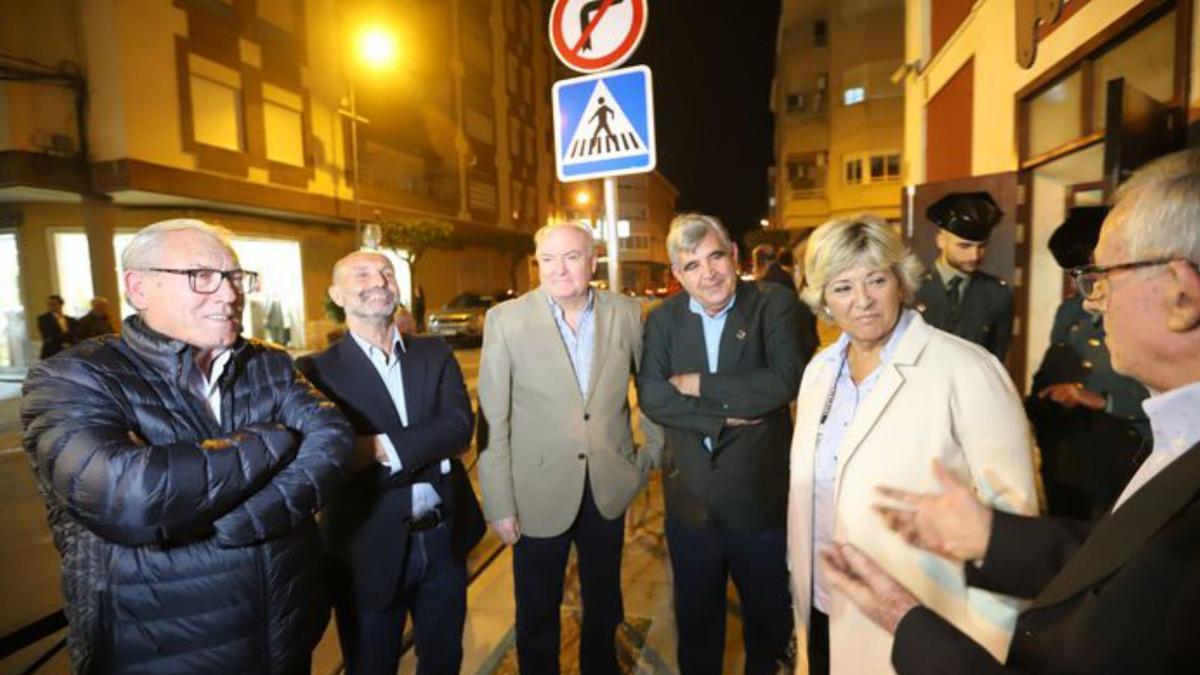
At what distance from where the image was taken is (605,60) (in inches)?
146

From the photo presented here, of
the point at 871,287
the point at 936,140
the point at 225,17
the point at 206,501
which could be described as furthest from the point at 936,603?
the point at 225,17

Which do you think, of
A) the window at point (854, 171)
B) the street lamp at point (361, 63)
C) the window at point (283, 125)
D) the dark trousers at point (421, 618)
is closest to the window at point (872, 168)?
the window at point (854, 171)

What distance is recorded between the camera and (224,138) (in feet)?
52.9

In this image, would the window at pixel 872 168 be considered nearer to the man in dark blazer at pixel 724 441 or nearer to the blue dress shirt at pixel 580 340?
the man in dark blazer at pixel 724 441

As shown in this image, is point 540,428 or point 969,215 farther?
point 969,215

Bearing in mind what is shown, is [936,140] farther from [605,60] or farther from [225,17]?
[225,17]

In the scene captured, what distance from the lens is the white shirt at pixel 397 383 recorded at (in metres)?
2.64

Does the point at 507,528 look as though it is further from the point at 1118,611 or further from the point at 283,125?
the point at 283,125

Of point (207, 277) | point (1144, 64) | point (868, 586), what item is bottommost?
point (868, 586)

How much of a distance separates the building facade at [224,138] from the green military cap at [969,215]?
16067 mm

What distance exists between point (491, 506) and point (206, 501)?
1.32 m

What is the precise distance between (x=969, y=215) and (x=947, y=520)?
10.4ft

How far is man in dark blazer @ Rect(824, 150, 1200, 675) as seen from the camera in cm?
80

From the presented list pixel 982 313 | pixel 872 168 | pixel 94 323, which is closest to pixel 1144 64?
pixel 982 313
